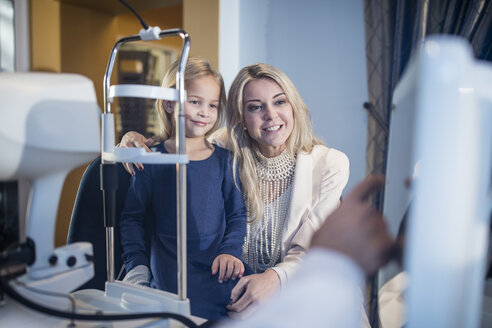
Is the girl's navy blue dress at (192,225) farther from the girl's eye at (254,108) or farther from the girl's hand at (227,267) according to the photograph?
the girl's eye at (254,108)

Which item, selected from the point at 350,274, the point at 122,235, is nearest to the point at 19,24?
the point at 122,235

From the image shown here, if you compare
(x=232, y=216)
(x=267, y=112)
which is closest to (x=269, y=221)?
(x=232, y=216)

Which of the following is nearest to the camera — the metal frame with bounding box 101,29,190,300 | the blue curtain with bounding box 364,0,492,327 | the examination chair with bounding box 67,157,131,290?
the metal frame with bounding box 101,29,190,300

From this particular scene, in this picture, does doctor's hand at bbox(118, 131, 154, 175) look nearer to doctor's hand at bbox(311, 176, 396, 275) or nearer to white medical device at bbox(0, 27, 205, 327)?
white medical device at bbox(0, 27, 205, 327)

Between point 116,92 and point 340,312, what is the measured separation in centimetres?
56

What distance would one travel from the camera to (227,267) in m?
0.99

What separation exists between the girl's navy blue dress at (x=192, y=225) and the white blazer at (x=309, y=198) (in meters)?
0.15

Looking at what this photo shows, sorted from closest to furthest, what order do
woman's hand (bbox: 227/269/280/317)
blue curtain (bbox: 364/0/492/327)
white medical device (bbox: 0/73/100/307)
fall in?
white medical device (bbox: 0/73/100/307), woman's hand (bbox: 227/269/280/317), blue curtain (bbox: 364/0/492/327)

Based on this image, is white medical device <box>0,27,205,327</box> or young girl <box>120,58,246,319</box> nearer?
white medical device <box>0,27,205,327</box>

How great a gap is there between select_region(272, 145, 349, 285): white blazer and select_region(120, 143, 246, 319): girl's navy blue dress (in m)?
0.15

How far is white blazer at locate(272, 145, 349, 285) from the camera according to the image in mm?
1092

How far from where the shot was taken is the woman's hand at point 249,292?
0.98m

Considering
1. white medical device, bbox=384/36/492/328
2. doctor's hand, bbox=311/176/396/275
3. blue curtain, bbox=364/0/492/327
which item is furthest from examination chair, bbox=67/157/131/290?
blue curtain, bbox=364/0/492/327

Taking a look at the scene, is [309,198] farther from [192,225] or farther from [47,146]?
[47,146]
